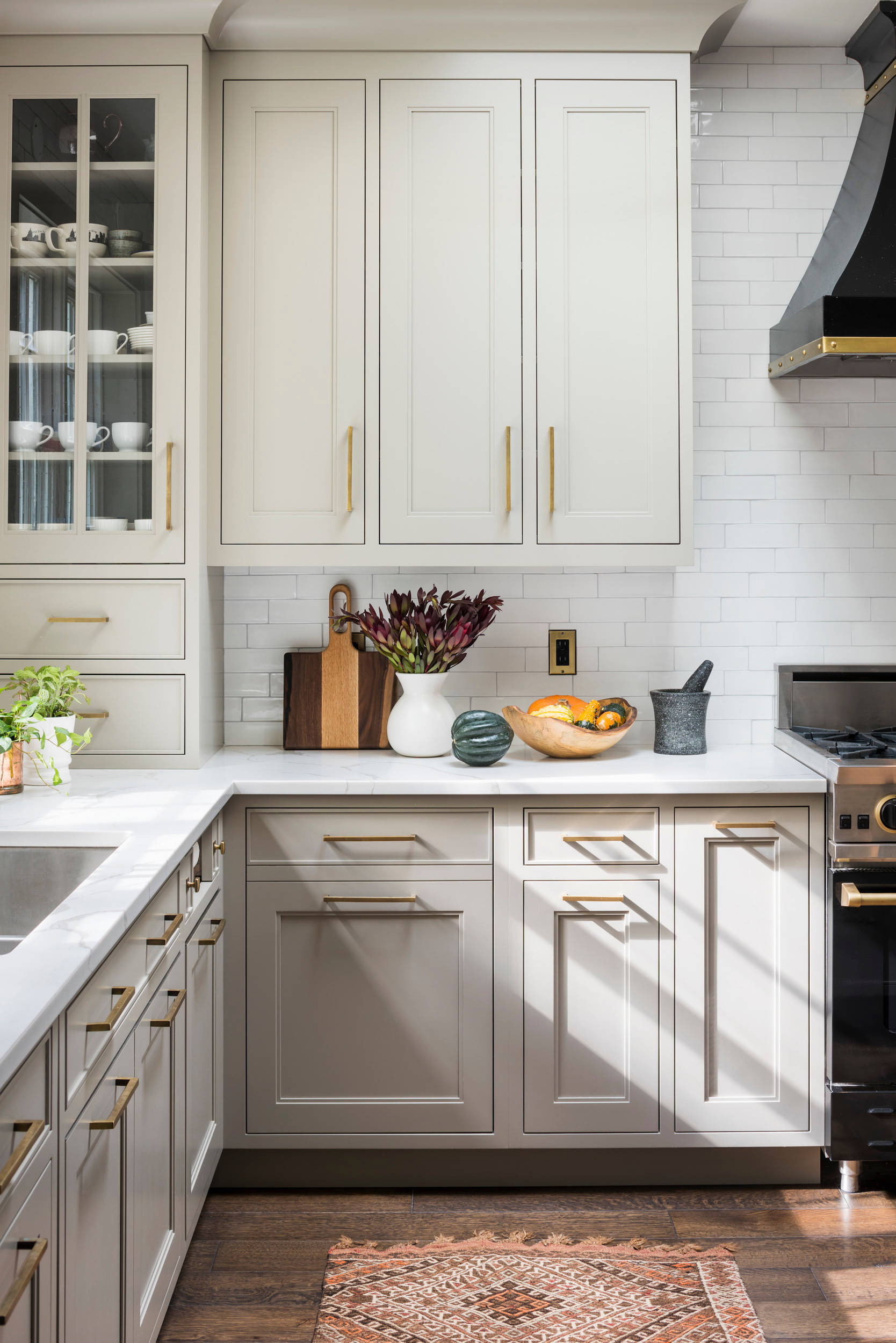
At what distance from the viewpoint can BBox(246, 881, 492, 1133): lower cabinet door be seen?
7.93 ft

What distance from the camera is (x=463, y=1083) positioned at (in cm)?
242

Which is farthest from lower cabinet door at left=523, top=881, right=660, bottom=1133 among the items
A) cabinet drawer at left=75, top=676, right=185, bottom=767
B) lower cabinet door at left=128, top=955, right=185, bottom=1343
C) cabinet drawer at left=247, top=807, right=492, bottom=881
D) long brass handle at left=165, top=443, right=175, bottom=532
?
long brass handle at left=165, top=443, right=175, bottom=532

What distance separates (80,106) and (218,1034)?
2196 mm

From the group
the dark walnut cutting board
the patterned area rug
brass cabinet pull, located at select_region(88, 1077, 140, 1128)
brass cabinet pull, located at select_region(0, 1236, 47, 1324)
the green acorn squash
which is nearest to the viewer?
brass cabinet pull, located at select_region(0, 1236, 47, 1324)

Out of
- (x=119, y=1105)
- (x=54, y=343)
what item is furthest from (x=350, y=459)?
(x=119, y=1105)

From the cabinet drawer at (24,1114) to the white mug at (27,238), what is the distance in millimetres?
2020

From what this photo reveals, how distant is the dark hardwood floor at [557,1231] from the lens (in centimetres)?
202

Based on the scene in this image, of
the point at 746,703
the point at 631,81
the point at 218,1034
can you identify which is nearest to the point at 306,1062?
the point at 218,1034

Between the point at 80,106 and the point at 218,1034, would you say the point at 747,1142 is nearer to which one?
the point at 218,1034

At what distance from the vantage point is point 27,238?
252cm

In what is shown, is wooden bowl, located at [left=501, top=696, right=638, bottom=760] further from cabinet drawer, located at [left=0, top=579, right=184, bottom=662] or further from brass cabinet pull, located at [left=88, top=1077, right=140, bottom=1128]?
brass cabinet pull, located at [left=88, top=1077, right=140, bottom=1128]

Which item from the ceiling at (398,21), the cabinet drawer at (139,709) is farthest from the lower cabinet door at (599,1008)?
the ceiling at (398,21)

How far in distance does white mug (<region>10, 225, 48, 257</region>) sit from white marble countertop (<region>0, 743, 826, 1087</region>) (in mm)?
1251

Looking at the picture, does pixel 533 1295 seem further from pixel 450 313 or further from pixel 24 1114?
pixel 450 313
